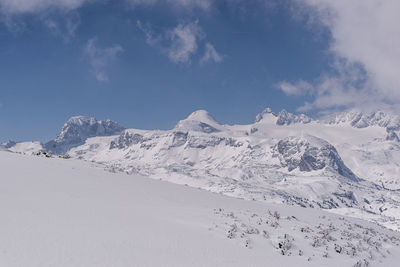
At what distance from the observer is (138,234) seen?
12141 millimetres

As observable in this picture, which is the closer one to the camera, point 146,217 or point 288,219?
point 146,217

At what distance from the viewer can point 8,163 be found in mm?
23016

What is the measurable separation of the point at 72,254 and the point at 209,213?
9.94 metres

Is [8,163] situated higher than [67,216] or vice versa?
[8,163]

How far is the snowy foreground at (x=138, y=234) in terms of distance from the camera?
9945 mm

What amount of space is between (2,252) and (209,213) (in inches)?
443

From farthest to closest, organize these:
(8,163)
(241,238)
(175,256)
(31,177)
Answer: (8,163) → (31,177) → (241,238) → (175,256)

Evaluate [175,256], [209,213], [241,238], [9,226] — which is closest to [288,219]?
[209,213]

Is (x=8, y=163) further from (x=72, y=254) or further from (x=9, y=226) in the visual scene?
(x=72, y=254)

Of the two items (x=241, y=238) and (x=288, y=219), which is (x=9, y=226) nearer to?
(x=241, y=238)

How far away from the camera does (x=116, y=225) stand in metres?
12.9

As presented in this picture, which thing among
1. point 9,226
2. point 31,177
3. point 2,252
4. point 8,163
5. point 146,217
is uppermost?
point 8,163

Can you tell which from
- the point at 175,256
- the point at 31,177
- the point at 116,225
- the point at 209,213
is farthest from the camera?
the point at 31,177

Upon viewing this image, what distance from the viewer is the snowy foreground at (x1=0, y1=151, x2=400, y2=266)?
9.95 metres
